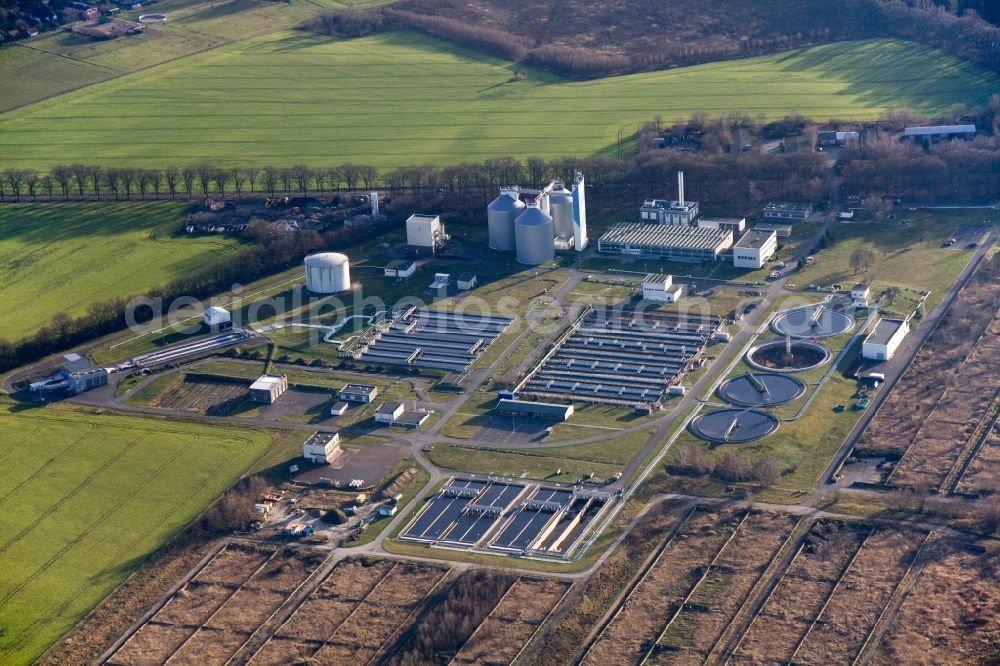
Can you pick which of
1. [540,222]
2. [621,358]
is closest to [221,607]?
[621,358]

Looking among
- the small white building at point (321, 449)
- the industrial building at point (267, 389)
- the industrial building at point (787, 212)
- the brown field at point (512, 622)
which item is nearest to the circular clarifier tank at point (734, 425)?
the brown field at point (512, 622)

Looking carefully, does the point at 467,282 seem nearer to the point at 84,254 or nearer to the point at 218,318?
the point at 218,318

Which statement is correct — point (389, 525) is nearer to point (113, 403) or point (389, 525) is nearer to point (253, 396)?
point (253, 396)

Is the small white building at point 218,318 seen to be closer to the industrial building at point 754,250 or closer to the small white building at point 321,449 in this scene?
the small white building at point 321,449

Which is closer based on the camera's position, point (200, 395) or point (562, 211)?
point (200, 395)

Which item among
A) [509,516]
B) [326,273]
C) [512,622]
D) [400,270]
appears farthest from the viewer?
[400,270]
